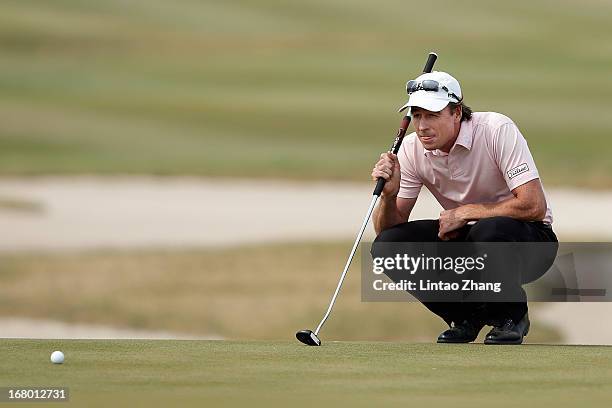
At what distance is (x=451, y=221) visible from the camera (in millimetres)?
4535

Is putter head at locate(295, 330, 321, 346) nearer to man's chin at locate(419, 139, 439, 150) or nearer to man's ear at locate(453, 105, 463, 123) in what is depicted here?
man's chin at locate(419, 139, 439, 150)

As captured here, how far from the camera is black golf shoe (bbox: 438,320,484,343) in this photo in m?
4.61

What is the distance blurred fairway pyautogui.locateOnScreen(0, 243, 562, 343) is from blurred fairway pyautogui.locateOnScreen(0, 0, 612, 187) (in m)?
2.04

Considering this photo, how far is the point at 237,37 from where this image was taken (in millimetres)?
17750

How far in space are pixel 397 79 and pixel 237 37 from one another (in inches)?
112

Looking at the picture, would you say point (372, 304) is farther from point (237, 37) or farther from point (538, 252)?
point (237, 37)

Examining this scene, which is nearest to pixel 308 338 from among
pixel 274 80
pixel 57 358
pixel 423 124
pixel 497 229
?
pixel 497 229

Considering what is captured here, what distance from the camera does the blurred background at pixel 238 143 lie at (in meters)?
8.77

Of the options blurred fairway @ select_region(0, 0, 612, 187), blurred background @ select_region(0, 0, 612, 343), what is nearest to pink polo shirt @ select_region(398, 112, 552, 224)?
blurred background @ select_region(0, 0, 612, 343)

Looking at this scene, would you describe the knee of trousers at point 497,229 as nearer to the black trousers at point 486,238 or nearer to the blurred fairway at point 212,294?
the black trousers at point 486,238

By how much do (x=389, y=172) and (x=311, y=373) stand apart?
1069 millimetres

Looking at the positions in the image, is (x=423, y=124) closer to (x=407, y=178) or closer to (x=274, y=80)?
(x=407, y=178)

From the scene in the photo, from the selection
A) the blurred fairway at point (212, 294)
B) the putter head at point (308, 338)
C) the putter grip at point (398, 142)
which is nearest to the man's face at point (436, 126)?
the putter grip at point (398, 142)

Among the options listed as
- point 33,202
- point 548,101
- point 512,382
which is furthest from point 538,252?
point 548,101
